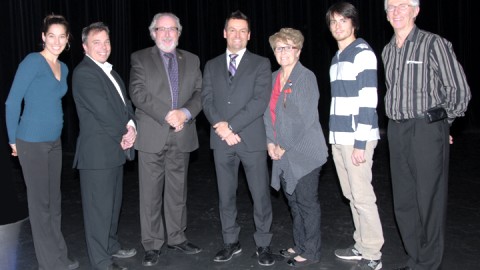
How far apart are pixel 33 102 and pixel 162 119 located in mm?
772

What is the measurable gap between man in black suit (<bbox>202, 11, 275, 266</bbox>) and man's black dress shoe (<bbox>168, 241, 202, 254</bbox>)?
0.72ft

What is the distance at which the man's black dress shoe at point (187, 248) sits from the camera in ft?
11.3

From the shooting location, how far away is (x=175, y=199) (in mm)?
3393

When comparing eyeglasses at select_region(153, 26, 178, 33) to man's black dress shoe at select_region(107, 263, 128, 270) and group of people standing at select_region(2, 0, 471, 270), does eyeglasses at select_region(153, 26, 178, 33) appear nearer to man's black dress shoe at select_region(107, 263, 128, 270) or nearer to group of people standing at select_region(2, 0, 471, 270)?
group of people standing at select_region(2, 0, 471, 270)

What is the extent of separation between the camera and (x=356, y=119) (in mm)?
2947

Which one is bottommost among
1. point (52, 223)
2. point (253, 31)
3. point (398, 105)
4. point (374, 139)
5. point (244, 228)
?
point (244, 228)

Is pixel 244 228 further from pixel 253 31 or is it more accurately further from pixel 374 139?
pixel 253 31

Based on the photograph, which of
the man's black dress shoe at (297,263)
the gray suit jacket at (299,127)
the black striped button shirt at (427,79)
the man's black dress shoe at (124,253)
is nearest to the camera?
the black striped button shirt at (427,79)

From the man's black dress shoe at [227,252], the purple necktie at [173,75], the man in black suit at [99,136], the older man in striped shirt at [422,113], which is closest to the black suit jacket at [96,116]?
the man in black suit at [99,136]

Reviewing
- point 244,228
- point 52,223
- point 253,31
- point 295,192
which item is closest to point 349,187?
point 295,192

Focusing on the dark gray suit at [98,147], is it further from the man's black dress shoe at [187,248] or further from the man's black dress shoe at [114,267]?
the man's black dress shoe at [187,248]

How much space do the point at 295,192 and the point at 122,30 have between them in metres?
6.25

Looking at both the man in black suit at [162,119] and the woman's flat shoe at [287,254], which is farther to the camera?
the woman's flat shoe at [287,254]

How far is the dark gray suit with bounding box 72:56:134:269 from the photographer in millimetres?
2951
